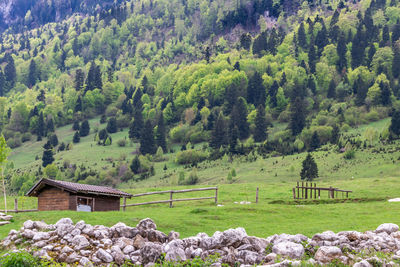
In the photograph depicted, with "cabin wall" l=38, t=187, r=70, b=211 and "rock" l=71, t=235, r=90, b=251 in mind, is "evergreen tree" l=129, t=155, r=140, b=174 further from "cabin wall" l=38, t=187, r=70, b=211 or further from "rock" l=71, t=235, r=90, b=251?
"rock" l=71, t=235, r=90, b=251

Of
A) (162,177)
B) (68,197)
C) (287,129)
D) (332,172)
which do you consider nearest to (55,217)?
(68,197)

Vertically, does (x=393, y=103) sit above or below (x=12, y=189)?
above

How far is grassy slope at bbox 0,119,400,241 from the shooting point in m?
34.2

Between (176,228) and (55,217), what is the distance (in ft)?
32.8

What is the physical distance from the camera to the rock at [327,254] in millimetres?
21922

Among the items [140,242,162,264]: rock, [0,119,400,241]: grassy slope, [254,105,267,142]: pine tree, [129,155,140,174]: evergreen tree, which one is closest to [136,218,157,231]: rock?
[140,242,162,264]: rock

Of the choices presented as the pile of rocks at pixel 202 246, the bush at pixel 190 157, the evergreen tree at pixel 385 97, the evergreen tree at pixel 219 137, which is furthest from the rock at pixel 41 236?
the evergreen tree at pixel 385 97

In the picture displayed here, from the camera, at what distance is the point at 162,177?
146875mm

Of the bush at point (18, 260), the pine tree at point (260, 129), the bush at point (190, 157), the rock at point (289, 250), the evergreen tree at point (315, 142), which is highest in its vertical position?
the pine tree at point (260, 129)

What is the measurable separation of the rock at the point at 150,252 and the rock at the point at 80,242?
10.5 feet

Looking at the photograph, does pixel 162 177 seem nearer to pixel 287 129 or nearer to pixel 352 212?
pixel 287 129

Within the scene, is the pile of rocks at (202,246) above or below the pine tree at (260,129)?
below

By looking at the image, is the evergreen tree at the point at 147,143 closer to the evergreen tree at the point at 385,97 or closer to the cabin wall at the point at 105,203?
the evergreen tree at the point at 385,97

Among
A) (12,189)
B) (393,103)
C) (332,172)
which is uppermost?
(393,103)
